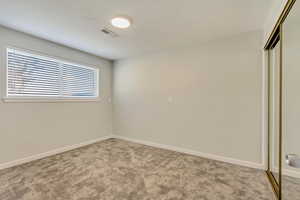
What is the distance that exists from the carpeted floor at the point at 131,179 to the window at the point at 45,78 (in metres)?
1.32

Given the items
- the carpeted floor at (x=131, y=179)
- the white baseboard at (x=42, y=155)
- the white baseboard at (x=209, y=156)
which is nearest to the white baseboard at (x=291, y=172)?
the carpeted floor at (x=131, y=179)

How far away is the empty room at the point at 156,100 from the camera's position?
71.0 inches

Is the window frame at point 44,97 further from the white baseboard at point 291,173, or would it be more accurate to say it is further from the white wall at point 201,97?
the white baseboard at point 291,173

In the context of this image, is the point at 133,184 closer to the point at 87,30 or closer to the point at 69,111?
the point at 69,111

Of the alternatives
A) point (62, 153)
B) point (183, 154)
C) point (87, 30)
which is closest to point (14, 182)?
point (62, 153)

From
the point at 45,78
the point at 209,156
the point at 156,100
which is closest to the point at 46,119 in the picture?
the point at 45,78

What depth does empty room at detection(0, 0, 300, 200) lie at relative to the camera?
1.80 m

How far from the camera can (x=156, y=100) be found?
368cm

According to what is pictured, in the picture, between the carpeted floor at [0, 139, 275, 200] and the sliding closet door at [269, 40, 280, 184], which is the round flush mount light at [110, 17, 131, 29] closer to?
the sliding closet door at [269, 40, 280, 184]

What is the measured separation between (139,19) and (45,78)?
7.54 feet

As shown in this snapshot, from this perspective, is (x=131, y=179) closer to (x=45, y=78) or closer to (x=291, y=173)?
(x=291, y=173)

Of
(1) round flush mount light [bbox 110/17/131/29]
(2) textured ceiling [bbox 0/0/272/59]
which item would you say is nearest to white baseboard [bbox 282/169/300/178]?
(2) textured ceiling [bbox 0/0/272/59]

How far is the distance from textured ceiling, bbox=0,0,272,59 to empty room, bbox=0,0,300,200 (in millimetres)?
20

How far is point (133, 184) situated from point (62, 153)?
1995 millimetres
